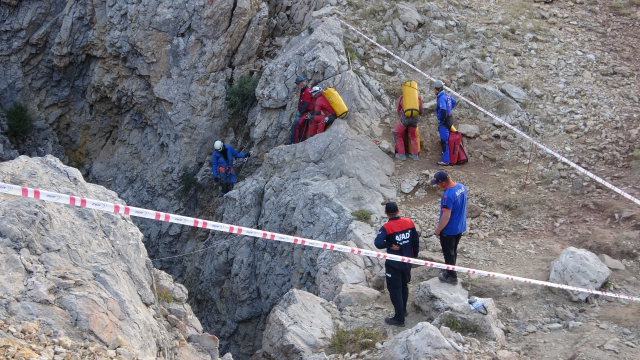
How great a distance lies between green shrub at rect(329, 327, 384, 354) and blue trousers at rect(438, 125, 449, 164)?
18.2ft

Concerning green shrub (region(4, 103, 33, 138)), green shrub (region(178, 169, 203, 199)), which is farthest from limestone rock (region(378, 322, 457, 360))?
green shrub (region(4, 103, 33, 138))

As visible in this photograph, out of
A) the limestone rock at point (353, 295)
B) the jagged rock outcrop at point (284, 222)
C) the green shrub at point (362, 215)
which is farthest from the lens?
the jagged rock outcrop at point (284, 222)

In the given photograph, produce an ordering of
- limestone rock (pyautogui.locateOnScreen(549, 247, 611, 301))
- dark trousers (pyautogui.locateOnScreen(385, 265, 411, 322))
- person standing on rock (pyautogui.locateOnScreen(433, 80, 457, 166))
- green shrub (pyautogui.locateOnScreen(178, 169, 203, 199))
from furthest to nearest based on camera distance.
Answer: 1. green shrub (pyautogui.locateOnScreen(178, 169, 203, 199))
2. person standing on rock (pyautogui.locateOnScreen(433, 80, 457, 166))
3. limestone rock (pyautogui.locateOnScreen(549, 247, 611, 301))
4. dark trousers (pyautogui.locateOnScreen(385, 265, 411, 322))

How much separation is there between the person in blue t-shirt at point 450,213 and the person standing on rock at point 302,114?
5.79 meters

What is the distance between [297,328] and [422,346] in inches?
85.4

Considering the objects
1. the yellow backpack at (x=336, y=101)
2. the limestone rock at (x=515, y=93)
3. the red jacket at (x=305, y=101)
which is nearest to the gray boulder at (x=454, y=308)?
the yellow backpack at (x=336, y=101)

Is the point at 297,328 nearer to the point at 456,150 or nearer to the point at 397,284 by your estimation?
the point at 397,284

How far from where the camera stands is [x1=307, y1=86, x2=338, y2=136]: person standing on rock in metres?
12.0

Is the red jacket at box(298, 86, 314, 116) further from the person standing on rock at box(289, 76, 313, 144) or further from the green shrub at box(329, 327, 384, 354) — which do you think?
the green shrub at box(329, 327, 384, 354)

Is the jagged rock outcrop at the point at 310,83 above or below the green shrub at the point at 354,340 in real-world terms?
above

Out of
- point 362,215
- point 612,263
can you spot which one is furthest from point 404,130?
point 612,263

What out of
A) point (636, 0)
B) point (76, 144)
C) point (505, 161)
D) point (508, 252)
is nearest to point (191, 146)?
point (76, 144)

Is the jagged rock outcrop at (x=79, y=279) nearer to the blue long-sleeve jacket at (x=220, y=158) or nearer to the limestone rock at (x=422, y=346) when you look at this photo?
the limestone rock at (x=422, y=346)

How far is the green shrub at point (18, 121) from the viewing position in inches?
698
